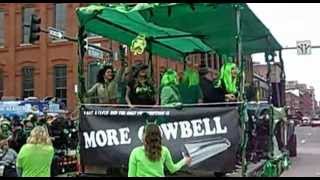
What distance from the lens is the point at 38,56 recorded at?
157 feet

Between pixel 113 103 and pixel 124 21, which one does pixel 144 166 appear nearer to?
pixel 113 103

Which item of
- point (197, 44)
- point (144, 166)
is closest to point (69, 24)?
point (197, 44)

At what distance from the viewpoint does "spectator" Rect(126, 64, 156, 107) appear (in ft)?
28.2

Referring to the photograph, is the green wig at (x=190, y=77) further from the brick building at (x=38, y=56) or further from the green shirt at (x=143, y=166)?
the brick building at (x=38, y=56)

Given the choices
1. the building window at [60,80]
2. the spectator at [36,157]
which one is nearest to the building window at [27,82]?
the building window at [60,80]

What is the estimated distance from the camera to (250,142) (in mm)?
9750

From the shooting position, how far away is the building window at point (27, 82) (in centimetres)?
4769

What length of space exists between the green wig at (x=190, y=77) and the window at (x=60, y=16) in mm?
35879

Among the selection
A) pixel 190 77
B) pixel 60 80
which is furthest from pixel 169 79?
pixel 60 80

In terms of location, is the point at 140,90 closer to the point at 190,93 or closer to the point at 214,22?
the point at 190,93

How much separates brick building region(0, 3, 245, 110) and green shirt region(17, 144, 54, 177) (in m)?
36.1

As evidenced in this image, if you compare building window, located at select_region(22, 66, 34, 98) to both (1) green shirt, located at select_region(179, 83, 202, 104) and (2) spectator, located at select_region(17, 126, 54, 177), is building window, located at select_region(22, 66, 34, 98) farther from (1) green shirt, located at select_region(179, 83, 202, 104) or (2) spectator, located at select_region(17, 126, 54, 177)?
(2) spectator, located at select_region(17, 126, 54, 177)

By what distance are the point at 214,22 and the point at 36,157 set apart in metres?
3.48

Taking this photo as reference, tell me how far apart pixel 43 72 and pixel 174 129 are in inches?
1601
